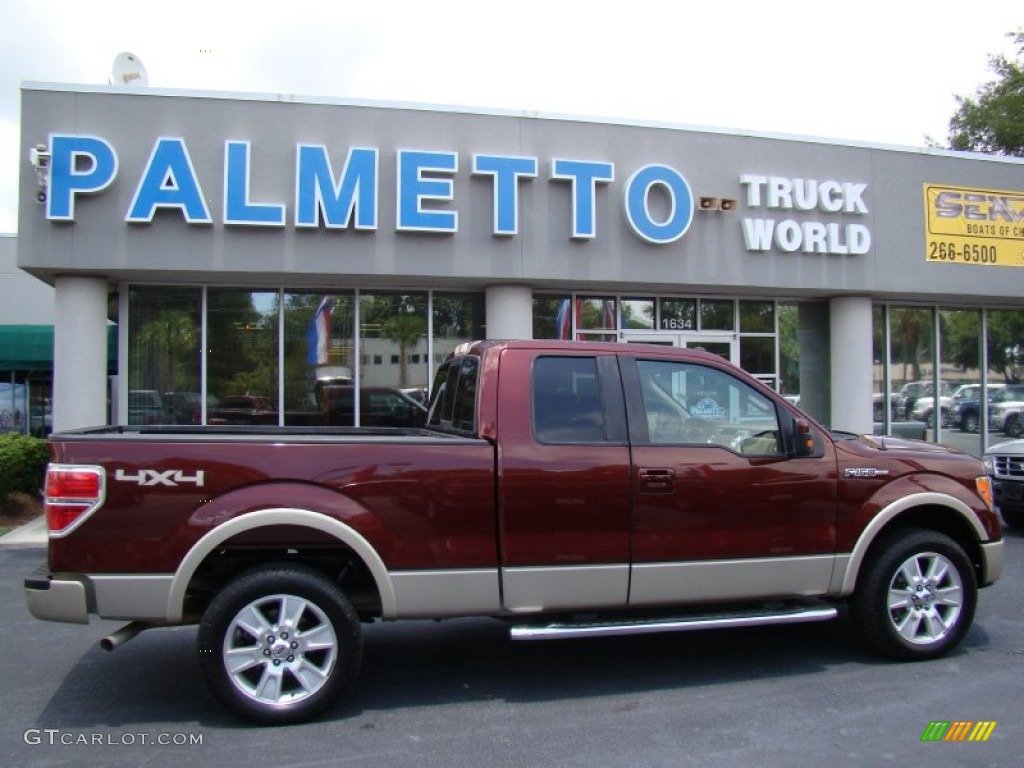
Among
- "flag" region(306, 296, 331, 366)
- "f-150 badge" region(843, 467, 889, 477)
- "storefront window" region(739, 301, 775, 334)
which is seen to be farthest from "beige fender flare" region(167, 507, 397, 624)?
"storefront window" region(739, 301, 775, 334)

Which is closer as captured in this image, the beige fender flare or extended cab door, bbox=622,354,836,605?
the beige fender flare

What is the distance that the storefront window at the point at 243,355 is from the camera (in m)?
12.1

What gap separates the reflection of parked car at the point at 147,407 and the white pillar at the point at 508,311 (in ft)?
16.3

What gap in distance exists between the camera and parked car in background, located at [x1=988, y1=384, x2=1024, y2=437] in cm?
1541

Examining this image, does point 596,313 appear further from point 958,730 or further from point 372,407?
point 958,730

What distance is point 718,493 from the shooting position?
15.5 ft

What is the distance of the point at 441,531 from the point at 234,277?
8.34 m

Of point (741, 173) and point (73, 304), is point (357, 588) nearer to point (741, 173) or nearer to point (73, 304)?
point (73, 304)

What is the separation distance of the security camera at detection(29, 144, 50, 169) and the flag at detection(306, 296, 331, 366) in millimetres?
3967

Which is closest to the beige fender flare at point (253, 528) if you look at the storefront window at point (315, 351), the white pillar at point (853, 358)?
the storefront window at point (315, 351)

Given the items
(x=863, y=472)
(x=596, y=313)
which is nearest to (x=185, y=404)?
(x=596, y=313)

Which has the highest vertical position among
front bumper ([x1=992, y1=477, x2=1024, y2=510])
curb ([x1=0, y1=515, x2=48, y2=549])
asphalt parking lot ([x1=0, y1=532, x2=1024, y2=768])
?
front bumper ([x1=992, y1=477, x2=1024, y2=510])

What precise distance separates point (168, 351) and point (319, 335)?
220 cm

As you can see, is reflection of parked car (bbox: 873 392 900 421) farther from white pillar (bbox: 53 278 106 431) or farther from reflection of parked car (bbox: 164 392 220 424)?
white pillar (bbox: 53 278 106 431)
